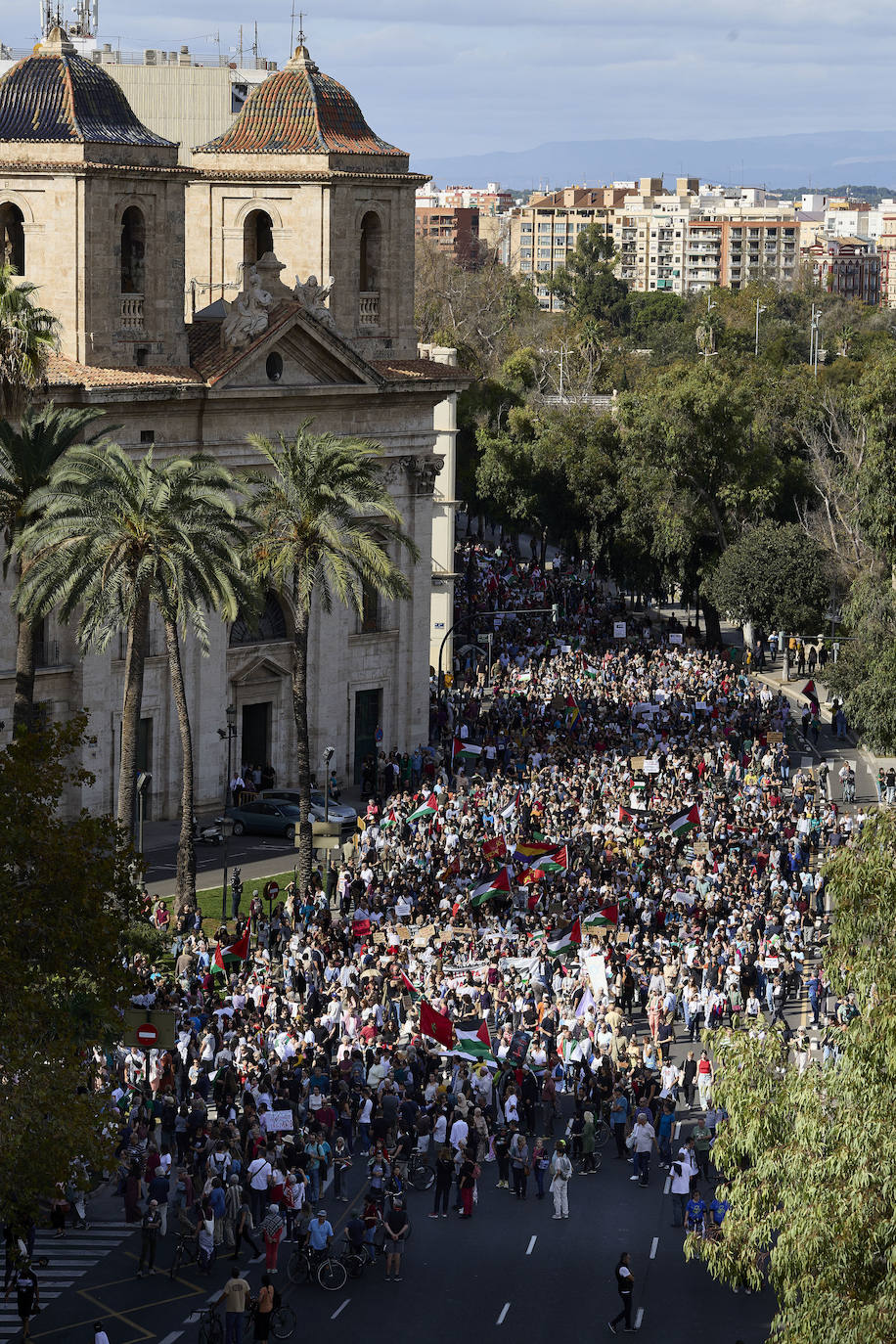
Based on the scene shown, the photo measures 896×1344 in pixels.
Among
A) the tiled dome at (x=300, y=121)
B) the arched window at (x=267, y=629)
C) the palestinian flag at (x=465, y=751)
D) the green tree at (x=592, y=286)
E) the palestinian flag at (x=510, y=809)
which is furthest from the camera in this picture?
the green tree at (x=592, y=286)

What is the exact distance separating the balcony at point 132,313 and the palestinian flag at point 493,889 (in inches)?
694

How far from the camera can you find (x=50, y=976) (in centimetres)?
2645

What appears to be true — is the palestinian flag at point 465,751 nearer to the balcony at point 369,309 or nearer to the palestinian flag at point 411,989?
the balcony at point 369,309

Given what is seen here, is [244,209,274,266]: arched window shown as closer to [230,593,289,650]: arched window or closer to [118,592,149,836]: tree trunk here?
[230,593,289,650]: arched window

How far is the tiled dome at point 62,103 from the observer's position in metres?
49.5

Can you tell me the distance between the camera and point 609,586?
306 ft

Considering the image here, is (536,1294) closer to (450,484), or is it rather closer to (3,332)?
(3,332)

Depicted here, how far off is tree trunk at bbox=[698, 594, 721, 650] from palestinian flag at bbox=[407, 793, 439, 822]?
31.7 m

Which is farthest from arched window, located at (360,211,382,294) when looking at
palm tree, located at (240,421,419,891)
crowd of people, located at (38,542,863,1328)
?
palm tree, located at (240,421,419,891)

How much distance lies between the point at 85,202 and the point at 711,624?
1331 inches

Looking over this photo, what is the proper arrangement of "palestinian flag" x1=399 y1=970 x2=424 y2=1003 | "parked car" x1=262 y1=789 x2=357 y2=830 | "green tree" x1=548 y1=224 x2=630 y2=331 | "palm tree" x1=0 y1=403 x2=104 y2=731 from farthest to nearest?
"green tree" x1=548 y1=224 x2=630 y2=331, "parked car" x1=262 y1=789 x2=357 y2=830, "palm tree" x1=0 y1=403 x2=104 y2=731, "palestinian flag" x1=399 y1=970 x2=424 y2=1003

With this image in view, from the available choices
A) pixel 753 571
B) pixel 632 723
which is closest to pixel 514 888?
pixel 632 723

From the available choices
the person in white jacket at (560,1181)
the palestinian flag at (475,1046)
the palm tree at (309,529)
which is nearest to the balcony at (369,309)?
the palm tree at (309,529)

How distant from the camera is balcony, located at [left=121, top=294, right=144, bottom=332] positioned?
5072 cm
